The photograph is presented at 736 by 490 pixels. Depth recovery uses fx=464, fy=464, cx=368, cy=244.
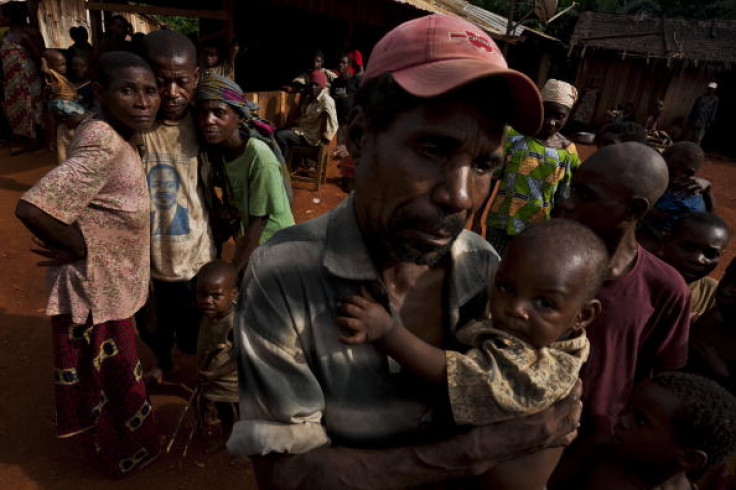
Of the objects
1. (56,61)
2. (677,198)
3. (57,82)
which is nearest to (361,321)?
(677,198)

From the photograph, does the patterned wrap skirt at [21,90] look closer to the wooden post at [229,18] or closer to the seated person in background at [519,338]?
the wooden post at [229,18]

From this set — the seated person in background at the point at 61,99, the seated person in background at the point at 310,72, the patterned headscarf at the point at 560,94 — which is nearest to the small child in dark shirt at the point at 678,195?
the patterned headscarf at the point at 560,94

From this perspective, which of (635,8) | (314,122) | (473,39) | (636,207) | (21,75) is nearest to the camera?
(473,39)

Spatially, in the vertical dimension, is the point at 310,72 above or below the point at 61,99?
above

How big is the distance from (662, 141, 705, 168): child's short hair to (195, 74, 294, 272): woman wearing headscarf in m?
3.70

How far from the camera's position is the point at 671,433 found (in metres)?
1.81

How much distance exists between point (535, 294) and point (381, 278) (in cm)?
54

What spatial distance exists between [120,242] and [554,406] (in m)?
2.36

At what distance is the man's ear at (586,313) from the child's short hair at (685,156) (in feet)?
11.3

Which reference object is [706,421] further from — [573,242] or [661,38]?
[661,38]

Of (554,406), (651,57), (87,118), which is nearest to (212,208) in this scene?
(87,118)

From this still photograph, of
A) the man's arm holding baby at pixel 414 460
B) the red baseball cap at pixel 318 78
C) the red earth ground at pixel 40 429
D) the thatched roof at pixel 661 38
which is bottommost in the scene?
the red earth ground at pixel 40 429

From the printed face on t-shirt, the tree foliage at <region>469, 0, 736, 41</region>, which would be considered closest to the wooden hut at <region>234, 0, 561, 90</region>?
the printed face on t-shirt

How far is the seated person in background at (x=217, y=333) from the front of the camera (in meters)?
3.07
